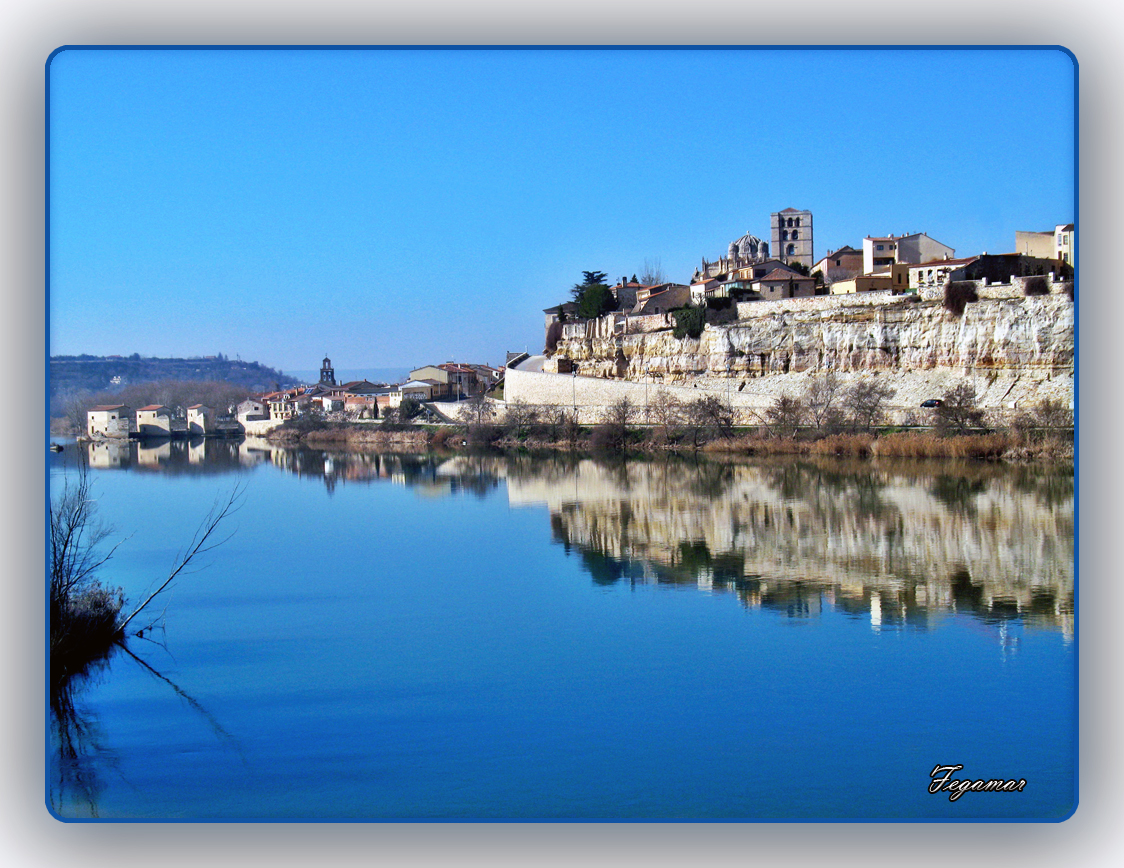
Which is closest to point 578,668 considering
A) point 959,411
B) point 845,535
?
point 845,535

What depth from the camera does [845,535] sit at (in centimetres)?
573

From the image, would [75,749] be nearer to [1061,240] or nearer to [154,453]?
[154,453]

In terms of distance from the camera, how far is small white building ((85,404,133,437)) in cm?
362

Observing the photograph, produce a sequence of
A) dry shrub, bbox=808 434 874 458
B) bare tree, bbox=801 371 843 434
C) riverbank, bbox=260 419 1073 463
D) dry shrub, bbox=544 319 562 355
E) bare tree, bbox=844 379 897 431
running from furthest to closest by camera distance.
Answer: dry shrub, bbox=544 319 562 355 < bare tree, bbox=801 371 843 434 < bare tree, bbox=844 379 897 431 < dry shrub, bbox=808 434 874 458 < riverbank, bbox=260 419 1073 463

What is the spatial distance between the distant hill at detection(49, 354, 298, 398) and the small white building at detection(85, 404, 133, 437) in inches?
3.9

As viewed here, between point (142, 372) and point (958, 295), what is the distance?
33.4 ft

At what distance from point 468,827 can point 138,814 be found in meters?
0.88

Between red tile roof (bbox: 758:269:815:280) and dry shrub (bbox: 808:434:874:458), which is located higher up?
red tile roof (bbox: 758:269:815:280)

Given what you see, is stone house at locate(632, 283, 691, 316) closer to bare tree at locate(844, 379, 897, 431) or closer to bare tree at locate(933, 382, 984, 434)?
bare tree at locate(844, 379, 897, 431)

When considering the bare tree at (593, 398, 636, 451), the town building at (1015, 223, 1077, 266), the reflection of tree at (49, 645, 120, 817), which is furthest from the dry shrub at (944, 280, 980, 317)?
the reflection of tree at (49, 645, 120, 817)

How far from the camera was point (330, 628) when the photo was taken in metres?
3.93

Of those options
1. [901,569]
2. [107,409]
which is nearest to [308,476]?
[107,409]

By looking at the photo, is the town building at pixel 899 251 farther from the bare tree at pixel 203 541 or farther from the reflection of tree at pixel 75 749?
the reflection of tree at pixel 75 749

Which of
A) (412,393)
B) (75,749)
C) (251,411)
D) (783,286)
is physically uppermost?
(783,286)
